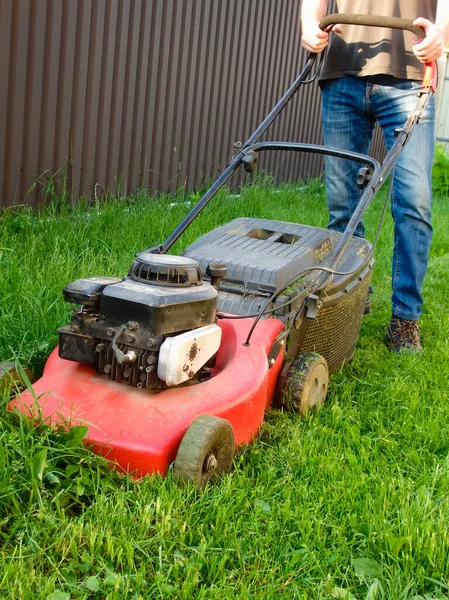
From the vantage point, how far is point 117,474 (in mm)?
1687

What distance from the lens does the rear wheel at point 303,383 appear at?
7.09 feet

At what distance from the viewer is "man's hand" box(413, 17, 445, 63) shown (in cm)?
255

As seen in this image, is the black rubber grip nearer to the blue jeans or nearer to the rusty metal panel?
the blue jeans

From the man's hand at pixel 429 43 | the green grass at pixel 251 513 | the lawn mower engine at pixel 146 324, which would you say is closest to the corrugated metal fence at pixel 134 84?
the green grass at pixel 251 513

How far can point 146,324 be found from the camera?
68.9 inches

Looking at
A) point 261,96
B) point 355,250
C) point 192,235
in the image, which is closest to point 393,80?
point 355,250

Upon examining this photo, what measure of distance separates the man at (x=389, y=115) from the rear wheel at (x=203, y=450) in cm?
141

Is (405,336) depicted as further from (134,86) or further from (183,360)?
(134,86)

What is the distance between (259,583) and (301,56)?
5.87m

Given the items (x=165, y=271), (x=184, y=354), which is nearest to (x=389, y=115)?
(x=165, y=271)

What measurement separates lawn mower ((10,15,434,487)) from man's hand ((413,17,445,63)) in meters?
0.72

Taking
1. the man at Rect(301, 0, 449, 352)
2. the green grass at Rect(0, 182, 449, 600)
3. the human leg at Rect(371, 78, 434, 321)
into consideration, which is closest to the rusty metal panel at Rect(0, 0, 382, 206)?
the man at Rect(301, 0, 449, 352)

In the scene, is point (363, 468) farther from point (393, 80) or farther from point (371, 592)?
point (393, 80)

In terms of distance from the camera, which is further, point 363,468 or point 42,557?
point 363,468
